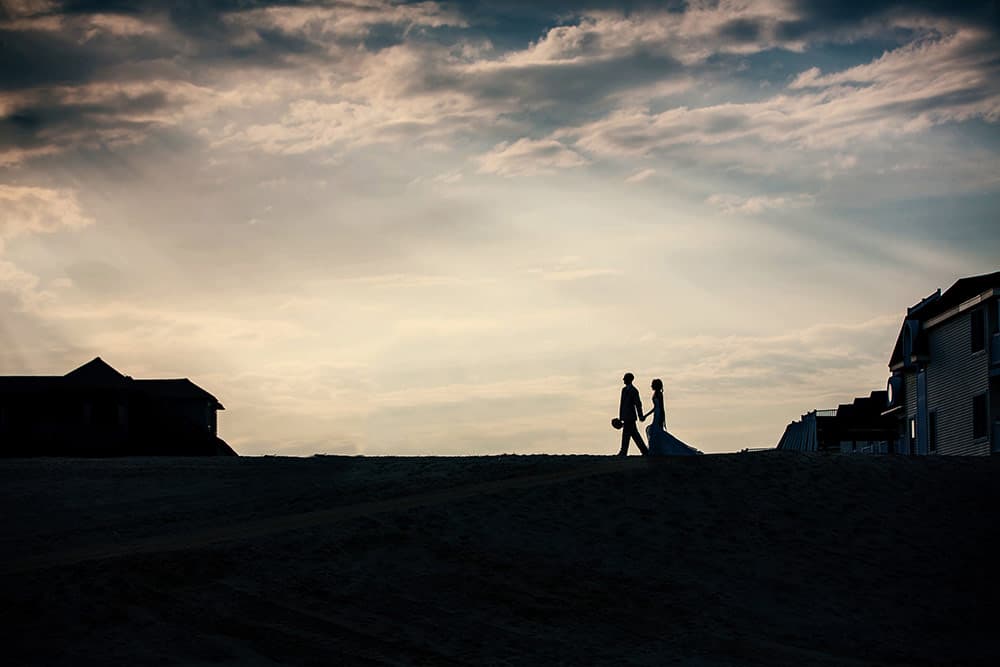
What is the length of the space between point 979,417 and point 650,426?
18.3m

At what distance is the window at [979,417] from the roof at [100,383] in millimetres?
41774

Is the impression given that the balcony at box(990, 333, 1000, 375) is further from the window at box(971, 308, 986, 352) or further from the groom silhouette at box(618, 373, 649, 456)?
the groom silhouette at box(618, 373, 649, 456)

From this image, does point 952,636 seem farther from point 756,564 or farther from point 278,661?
point 278,661

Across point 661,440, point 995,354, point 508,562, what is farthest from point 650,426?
point 995,354

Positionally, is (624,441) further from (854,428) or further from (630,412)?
(854,428)

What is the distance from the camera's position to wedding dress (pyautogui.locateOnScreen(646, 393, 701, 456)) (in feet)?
97.1

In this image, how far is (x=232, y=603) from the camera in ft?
59.3

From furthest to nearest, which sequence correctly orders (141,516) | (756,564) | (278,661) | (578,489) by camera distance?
1. (578,489)
2. (141,516)
3. (756,564)
4. (278,661)

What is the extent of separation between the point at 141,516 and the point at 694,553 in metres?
10.7

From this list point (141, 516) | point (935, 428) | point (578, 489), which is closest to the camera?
point (141, 516)

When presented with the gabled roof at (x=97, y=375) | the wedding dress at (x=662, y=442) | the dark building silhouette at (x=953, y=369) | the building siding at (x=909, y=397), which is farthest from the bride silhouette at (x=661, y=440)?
the gabled roof at (x=97, y=375)

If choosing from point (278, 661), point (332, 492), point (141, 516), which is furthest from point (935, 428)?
point (278, 661)

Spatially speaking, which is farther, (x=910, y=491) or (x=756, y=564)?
(x=910, y=491)

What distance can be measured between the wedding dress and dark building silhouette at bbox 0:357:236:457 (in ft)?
128
